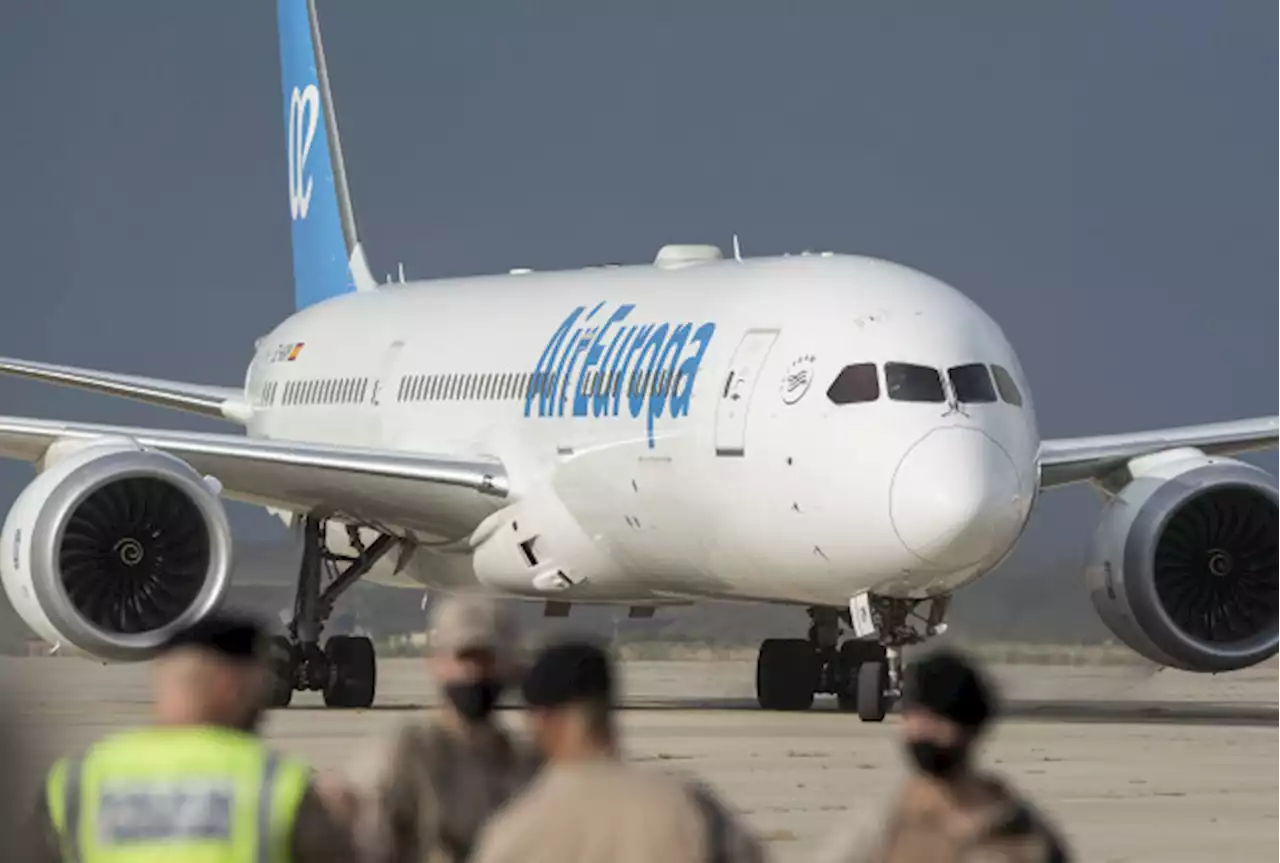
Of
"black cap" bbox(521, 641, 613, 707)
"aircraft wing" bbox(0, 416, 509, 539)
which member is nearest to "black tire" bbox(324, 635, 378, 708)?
"aircraft wing" bbox(0, 416, 509, 539)

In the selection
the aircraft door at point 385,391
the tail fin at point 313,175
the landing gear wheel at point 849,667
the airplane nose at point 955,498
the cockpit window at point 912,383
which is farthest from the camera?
the tail fin at point 313,175

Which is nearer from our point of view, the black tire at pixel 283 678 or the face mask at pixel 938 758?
the face mask at pixel 938 758

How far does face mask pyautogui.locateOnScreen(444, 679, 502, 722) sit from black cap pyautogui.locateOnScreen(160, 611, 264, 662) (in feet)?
3.22

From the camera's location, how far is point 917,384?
70.0ft

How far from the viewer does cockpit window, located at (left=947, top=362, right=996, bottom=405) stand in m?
21.3

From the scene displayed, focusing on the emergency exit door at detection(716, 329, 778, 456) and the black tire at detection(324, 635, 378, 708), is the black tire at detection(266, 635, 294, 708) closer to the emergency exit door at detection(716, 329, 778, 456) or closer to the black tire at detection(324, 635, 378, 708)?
the black tire at detection(324, 635, 378, 708)

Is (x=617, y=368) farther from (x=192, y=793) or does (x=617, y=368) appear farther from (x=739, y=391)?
(x=192, y=793)

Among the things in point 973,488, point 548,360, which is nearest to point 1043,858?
point 973,488

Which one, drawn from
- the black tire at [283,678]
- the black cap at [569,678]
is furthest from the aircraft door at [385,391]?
the black cap at [569,678]

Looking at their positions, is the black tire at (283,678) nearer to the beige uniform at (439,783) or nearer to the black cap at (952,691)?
the beige uniform at (439,783)

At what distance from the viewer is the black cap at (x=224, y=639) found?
6102 millimetres

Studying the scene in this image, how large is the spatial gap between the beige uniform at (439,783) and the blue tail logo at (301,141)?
28.1m

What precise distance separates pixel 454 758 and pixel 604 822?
1.44 meters

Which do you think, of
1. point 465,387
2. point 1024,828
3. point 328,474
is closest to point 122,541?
point 328,474
